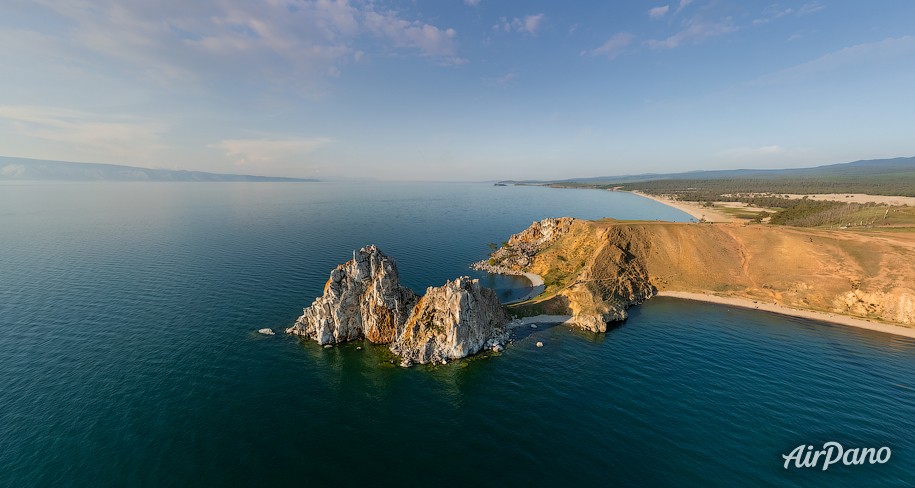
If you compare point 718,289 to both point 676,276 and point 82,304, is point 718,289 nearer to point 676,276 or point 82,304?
point 676,276

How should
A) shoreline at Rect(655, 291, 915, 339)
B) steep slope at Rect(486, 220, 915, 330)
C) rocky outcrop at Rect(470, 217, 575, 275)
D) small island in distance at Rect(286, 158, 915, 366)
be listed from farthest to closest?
rocky outcrop at Rect(470, 217, 575, 275), steep slope at Rect(486, 220, 915, 330), shoreline at Rect(655, 291, 915, 339), small island in distance at Rect(286, 158, 915, 366)

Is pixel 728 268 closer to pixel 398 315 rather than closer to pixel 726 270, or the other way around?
pixel 726 270

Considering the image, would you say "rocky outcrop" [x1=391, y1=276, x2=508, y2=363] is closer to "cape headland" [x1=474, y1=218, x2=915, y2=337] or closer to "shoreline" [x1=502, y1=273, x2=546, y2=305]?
"cape headland" [x1=474, y1=218, x2=915, y2=337]

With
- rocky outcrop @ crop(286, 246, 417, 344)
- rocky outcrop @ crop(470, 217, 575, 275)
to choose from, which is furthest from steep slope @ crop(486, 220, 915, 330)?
rocky outcrop @ crop(286, 246, 417, 344)

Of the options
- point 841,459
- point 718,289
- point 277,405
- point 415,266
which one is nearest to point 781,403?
point 841,459

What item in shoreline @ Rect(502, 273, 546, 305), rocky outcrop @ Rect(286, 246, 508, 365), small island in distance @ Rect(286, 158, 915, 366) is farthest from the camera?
shoreline @ Rect(502, 273, 546, 305)

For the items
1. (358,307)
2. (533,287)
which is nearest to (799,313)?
(533,287)
